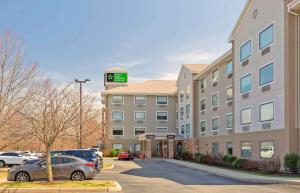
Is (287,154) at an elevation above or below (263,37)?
below

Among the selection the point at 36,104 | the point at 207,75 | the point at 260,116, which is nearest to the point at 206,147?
the point at 207,75

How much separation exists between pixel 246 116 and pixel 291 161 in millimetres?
10904

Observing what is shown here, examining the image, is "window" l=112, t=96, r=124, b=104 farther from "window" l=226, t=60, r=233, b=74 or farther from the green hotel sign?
"window" l=226, t=60, r=233, b=74

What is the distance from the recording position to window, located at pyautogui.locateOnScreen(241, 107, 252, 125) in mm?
37266

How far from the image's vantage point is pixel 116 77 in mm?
83062

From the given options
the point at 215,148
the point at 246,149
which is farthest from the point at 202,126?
the point at 246,149

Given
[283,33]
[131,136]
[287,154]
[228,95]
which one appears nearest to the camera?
[287,154]

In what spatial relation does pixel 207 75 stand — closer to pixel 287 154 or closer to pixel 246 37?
pixel 246 37

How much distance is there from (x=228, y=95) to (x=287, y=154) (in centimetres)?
1661

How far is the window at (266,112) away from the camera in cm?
3269

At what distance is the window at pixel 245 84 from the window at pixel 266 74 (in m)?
2.55

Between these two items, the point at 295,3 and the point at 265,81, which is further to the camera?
the point at 265,81

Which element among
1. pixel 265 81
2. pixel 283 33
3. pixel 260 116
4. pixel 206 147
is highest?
pixel 283 33

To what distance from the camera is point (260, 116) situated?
34906mm
